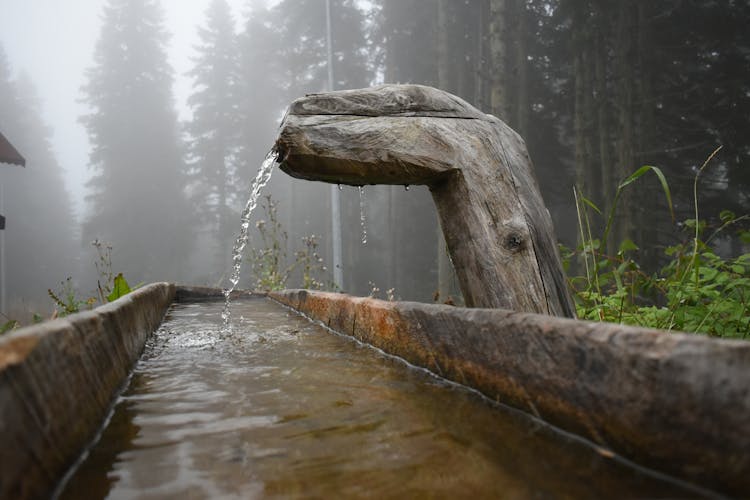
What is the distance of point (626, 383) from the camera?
0.95 m

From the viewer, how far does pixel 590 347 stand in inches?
41.0

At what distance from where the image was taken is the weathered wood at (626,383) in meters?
0.77

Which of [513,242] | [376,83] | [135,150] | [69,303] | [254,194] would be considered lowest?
[69,303]

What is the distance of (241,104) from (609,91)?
22965 millimetres

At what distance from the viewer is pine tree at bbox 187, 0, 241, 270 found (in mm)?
27359

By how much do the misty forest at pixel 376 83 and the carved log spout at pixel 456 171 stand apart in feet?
1.38

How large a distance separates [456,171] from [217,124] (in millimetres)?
28382

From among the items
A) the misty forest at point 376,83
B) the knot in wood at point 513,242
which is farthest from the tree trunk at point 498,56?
the knot in wood at point 513,242

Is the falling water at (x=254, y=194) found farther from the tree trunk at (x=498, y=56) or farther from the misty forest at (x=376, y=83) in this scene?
the tree trunk at (x=498, y=56)

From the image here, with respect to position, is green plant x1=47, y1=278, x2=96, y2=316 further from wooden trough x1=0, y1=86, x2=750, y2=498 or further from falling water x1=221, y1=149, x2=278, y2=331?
wooden trough x1=0, y1=86, x2=750, y2=498

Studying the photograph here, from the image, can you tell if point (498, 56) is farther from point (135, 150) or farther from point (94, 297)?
point (135, 150)

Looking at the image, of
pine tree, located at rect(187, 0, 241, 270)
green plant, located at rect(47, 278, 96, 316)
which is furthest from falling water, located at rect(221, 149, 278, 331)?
pine tree, located at rect(187, 0, 241, 270)

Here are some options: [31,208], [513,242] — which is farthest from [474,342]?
[31,208]

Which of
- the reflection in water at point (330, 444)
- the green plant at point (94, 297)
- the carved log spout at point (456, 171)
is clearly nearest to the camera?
the reflection in water at point (330, 444)
